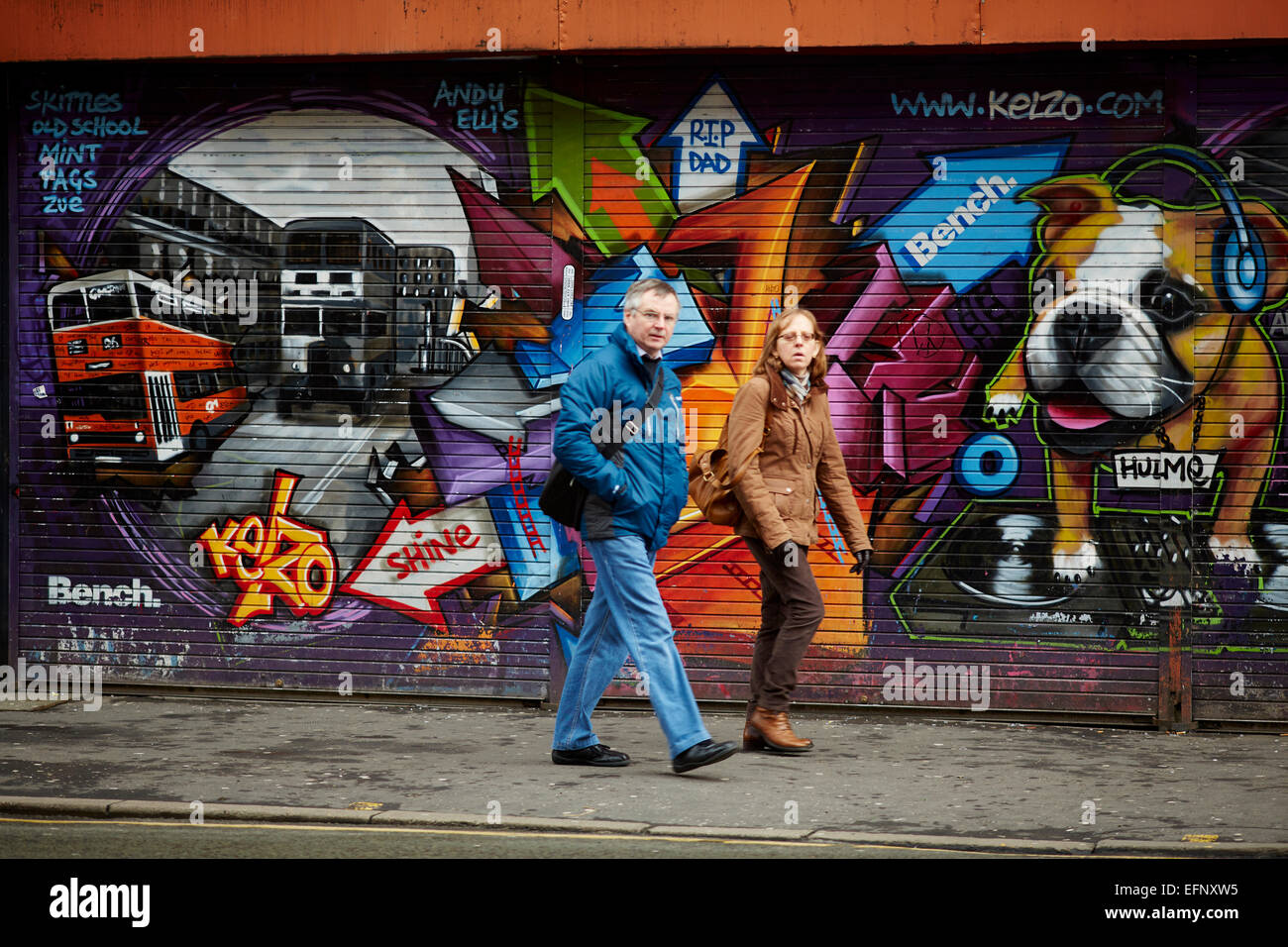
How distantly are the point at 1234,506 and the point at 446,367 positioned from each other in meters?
4.58

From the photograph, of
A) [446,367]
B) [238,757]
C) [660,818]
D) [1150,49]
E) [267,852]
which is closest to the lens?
[267,852]

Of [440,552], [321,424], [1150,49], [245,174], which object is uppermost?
[1150,49]

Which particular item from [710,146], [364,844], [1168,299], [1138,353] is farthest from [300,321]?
[1168,299]

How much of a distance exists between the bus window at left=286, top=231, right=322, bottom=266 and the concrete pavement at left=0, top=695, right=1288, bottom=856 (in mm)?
2698

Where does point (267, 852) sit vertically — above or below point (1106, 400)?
below

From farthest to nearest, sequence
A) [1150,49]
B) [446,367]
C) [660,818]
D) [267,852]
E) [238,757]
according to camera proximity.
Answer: [446,367] < [1150,49] < [238,757] < [660,818] < [267,852]

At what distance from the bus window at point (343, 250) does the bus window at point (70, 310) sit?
1.63m

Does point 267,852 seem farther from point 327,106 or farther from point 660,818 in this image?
point 327,106

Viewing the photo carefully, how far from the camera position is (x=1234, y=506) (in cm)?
841

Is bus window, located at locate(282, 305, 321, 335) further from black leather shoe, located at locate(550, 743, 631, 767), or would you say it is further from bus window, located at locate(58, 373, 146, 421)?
black leather shoe, located at locate(550, 743, 631, 767)

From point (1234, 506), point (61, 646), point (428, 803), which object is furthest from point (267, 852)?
point (1234, 506)

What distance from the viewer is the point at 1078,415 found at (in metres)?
8.55

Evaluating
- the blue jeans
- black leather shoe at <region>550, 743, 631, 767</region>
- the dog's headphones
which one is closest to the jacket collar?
the blue jeans

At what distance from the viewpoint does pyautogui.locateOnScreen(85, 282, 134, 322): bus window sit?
948 centimetres
